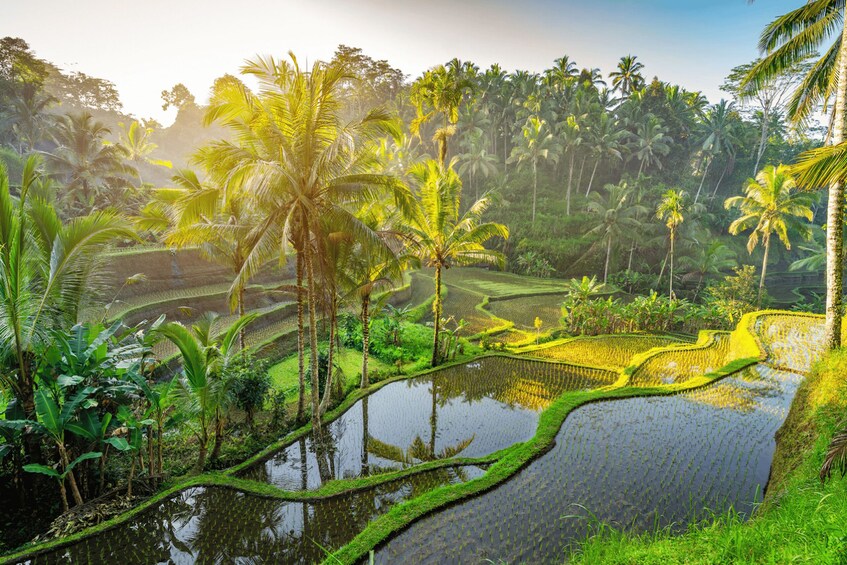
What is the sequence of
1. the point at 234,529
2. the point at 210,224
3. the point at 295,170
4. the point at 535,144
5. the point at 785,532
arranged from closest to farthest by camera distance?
the point at 785,532 → the point at 234,529 → the point at 295,170 → the point at 210,224 → the point at 535,144

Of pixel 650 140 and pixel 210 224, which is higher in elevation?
pixel 650 140

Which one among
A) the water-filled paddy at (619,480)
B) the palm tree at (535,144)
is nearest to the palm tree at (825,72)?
the water-filled paddy at (619,480)

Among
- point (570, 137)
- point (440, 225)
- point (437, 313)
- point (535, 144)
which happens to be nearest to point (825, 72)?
point (440, 225)

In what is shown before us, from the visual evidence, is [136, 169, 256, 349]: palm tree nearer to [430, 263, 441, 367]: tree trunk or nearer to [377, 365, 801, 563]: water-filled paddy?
[430, 263, 441, 367]: tree trunk

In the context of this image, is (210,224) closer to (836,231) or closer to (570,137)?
(836,231)

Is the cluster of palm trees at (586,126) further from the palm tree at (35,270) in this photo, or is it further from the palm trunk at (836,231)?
the palm tree at (35,270)

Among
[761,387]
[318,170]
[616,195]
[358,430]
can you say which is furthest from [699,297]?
[318,170]

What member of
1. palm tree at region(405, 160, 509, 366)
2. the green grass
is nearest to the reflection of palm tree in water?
the green grass

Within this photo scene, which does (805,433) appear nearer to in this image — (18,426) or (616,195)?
(18,426)
